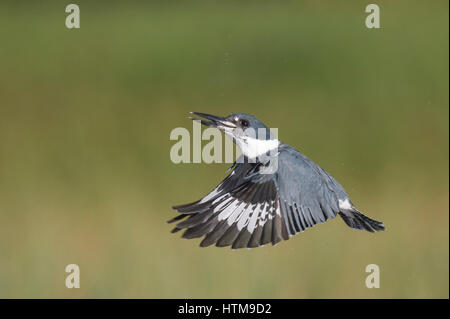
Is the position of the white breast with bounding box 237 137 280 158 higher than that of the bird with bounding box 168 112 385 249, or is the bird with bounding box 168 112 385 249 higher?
the white breast with bounding box 237 137 280 158

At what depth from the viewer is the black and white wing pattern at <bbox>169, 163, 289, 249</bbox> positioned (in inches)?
98.3

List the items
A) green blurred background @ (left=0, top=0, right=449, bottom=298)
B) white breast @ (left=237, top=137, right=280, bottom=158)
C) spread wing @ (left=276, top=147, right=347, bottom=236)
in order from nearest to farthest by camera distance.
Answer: spread wing @ (left=276, top=147, right=347, bottom=236), white breast @ (left=237, top=137, right=280, bottom=158), green blurred background @ (left=0, top=0, right=449, bottom=298)

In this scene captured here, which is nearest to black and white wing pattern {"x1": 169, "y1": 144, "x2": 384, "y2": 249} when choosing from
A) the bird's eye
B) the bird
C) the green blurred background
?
the bird

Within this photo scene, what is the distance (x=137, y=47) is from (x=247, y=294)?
790cm

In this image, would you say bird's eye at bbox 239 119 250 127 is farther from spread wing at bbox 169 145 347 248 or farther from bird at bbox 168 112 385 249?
spread wing at bbox 169 145 347 248

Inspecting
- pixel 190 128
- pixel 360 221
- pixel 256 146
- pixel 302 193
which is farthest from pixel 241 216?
pixel 190 128

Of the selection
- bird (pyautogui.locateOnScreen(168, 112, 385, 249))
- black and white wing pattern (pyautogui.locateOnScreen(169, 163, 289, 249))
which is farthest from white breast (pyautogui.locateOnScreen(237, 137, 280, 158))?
black and white wing pattern (pyautogui.locateOnScreen(169, 163, 289, 249))

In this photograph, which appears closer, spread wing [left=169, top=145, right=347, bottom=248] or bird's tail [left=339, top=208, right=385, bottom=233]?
spread wing [left=169, top=145, right=347, bottom=248]

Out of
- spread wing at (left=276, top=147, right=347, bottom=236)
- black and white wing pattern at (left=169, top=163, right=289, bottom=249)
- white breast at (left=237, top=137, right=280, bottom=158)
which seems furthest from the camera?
white breast at (left=237, top=137, right=280, bottom=158)

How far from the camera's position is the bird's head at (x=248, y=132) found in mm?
2918

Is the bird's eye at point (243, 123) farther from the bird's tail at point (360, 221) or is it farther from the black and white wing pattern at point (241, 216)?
the bird's tail at point (360, 221)

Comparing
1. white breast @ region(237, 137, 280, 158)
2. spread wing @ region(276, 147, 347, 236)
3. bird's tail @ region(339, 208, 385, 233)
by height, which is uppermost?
white breast @ region(237, 137, 280, 158)
